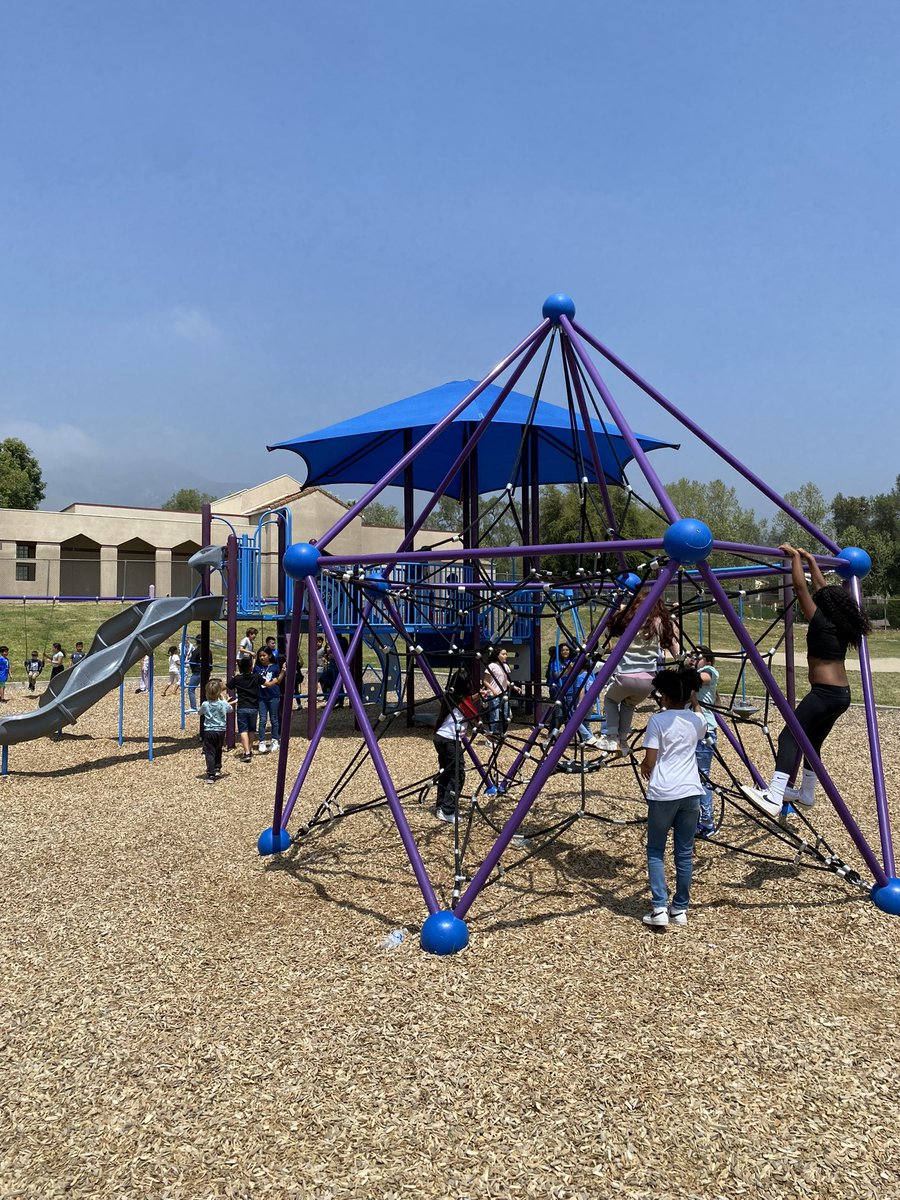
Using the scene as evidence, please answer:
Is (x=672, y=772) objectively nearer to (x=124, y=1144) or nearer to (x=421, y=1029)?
(x=421, y=1029)

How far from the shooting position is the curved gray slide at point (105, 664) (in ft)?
30.0

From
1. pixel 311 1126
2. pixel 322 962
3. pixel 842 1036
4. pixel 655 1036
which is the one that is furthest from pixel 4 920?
pixel 842 1036

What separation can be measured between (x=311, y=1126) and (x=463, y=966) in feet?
4.67

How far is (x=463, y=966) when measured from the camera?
4.21 metres

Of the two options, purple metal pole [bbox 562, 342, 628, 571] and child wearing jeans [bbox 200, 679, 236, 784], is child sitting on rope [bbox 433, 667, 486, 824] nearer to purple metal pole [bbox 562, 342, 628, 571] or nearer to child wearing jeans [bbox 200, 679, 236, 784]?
purple metal pole [bbox 562, 342, 628, 571]

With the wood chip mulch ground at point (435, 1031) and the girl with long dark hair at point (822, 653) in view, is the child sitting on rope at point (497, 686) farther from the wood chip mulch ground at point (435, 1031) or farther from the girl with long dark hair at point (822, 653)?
→ the girl with long dark hair at point (822, 653)

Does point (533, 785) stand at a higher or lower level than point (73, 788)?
higher

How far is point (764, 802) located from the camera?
5.52 metres

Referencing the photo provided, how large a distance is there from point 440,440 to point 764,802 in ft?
30.4

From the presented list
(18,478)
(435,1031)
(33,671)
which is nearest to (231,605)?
(435,1031)

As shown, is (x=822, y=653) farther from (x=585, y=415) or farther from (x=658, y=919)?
(x=585, y=415)

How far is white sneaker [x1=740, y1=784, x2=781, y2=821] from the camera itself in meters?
5.48

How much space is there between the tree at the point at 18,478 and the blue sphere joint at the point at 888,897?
56.3 meters

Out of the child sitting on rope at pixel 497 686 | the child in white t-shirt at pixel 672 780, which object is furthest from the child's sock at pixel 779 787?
the child sitting on rope at pixel 497 686
